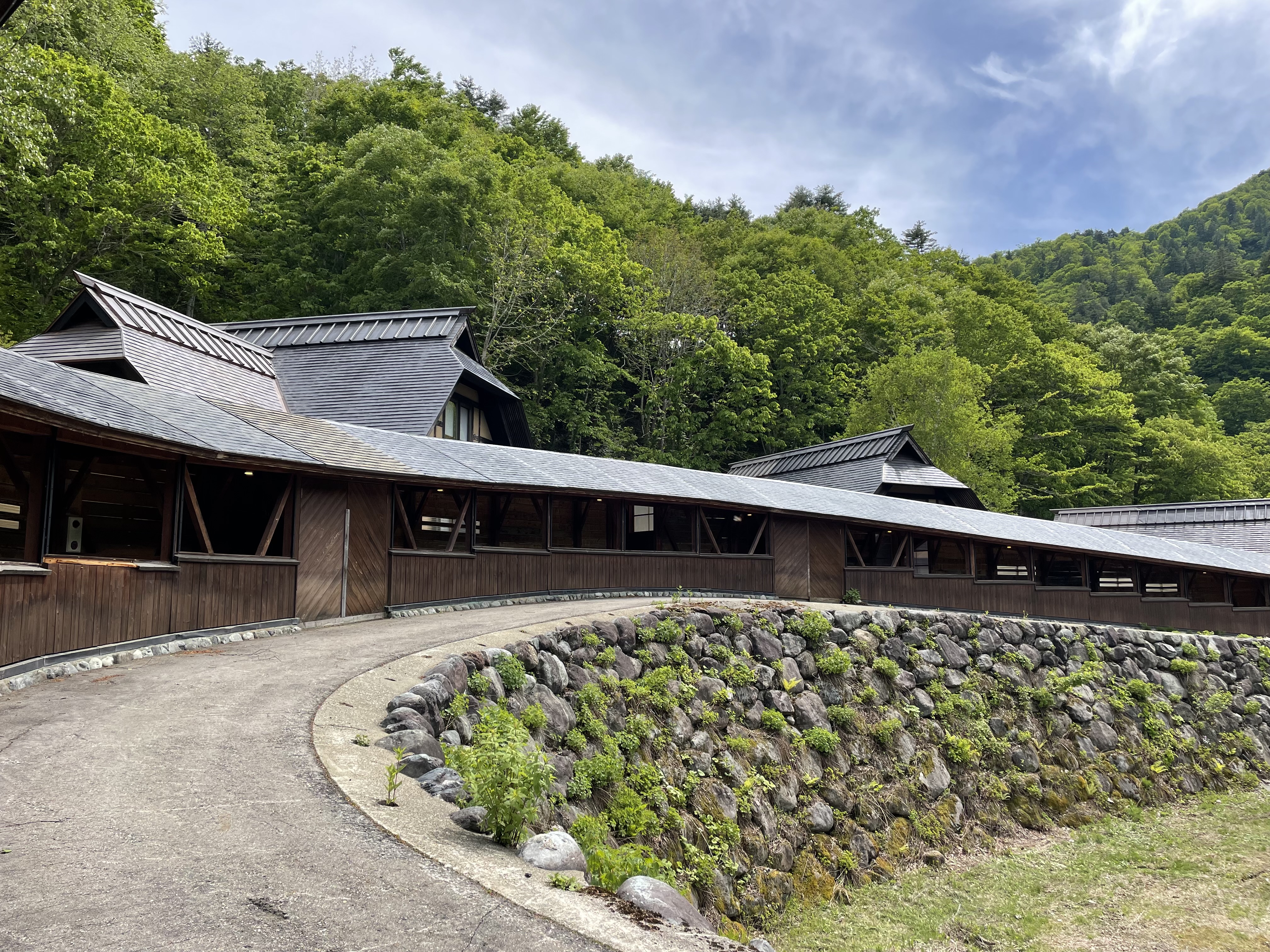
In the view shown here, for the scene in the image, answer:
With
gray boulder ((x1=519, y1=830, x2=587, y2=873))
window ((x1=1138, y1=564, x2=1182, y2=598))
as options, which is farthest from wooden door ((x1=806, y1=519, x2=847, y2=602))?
gray boulder ((x1=519, y1=830, x2=587, y2=873))

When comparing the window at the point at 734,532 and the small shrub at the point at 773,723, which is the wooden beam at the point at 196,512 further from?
the window at the point at 734,532

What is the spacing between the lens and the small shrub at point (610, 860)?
6348mm

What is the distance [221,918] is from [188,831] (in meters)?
1.52

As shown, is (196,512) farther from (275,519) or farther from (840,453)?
(840,453)

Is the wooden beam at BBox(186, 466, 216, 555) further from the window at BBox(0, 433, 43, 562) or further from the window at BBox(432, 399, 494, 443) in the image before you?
the window at BBox(432, 399, 494, 443)

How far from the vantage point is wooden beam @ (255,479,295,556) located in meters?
15.1

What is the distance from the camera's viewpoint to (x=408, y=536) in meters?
18.2

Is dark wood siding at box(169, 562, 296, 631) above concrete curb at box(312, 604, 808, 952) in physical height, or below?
above

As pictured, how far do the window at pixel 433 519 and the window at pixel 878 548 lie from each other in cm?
1157

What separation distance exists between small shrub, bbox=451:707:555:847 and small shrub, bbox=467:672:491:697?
3.82m

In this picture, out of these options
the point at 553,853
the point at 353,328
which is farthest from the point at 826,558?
the point at 553,853

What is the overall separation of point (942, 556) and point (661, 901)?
1034 inches

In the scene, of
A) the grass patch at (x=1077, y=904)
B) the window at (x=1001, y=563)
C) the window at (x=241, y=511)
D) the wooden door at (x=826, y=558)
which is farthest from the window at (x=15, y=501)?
the window at (x=1001, y=563)

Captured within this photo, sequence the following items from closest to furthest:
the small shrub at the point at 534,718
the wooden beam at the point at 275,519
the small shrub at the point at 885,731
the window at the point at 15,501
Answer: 1. the small shrub at the point at 534,718
2. the window at the point at 15,501
3. the wooden beam at the point at 275,519
4. the small shrub at the point at 885,731
